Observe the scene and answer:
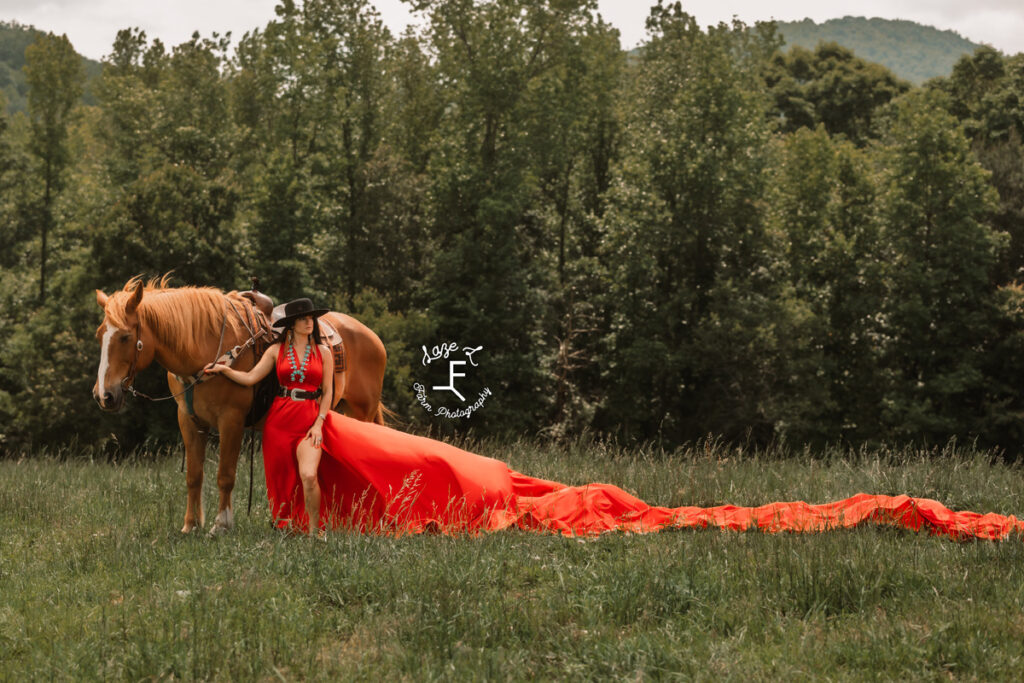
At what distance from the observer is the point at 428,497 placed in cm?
778

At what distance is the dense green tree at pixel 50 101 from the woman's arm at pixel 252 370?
32.6m

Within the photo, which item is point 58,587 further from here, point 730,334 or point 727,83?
point 727,83

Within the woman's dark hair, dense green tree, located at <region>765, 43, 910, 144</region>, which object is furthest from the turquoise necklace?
dense green tree, located at <region>765, 43, 910, 144</region>

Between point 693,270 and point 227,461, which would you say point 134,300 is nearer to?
point 227,461

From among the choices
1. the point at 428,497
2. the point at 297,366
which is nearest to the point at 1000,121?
the point at 428,497

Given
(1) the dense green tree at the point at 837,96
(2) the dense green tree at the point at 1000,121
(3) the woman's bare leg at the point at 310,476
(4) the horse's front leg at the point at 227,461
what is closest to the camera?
(3) the woman's bare leg at the point at 310,476

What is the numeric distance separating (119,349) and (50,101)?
34.6 metres

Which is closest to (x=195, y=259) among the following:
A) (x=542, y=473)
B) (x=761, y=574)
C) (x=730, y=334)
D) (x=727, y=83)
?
(x=730, y=334)

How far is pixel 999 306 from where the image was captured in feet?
105

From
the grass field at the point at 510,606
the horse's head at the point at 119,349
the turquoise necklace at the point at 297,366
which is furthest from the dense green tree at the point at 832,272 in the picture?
the horse's head at the point at 119,349

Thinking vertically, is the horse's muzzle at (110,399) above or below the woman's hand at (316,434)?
above

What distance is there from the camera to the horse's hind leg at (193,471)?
7.88 meters

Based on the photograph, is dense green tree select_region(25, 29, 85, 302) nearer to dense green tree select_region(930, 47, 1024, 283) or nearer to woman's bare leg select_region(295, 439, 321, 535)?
woman's bare leg select_region(295, 439, 321, 535)

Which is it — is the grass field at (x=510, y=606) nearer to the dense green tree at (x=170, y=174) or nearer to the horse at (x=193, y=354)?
the horse at (x=193, y=354)
